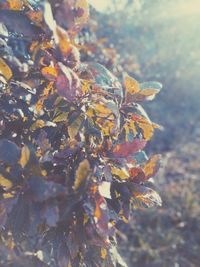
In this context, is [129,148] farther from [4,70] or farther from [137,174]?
[4,70]

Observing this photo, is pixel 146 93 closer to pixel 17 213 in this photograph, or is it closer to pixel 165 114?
pixel 17 213

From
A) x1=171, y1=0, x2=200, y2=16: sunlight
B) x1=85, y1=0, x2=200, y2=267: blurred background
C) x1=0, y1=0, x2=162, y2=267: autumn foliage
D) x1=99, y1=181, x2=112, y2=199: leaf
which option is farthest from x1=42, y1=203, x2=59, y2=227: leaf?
x1=171, y1=0, x2=200, y2=16: sunlight

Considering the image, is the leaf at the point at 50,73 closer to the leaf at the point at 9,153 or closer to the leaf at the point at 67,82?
the leaf at the point at 67,82

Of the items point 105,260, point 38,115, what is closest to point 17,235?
point 105,260

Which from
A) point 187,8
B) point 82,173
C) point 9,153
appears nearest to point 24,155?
point 9,153

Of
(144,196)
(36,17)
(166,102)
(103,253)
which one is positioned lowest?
(103,253)

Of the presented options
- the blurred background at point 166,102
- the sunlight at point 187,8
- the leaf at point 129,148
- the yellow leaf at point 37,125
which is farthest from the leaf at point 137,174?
the sunlight at point 187,8

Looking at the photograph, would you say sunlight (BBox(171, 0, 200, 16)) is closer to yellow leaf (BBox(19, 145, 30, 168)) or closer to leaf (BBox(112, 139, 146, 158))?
leaf (BBox(112, 139, 146, 158))
